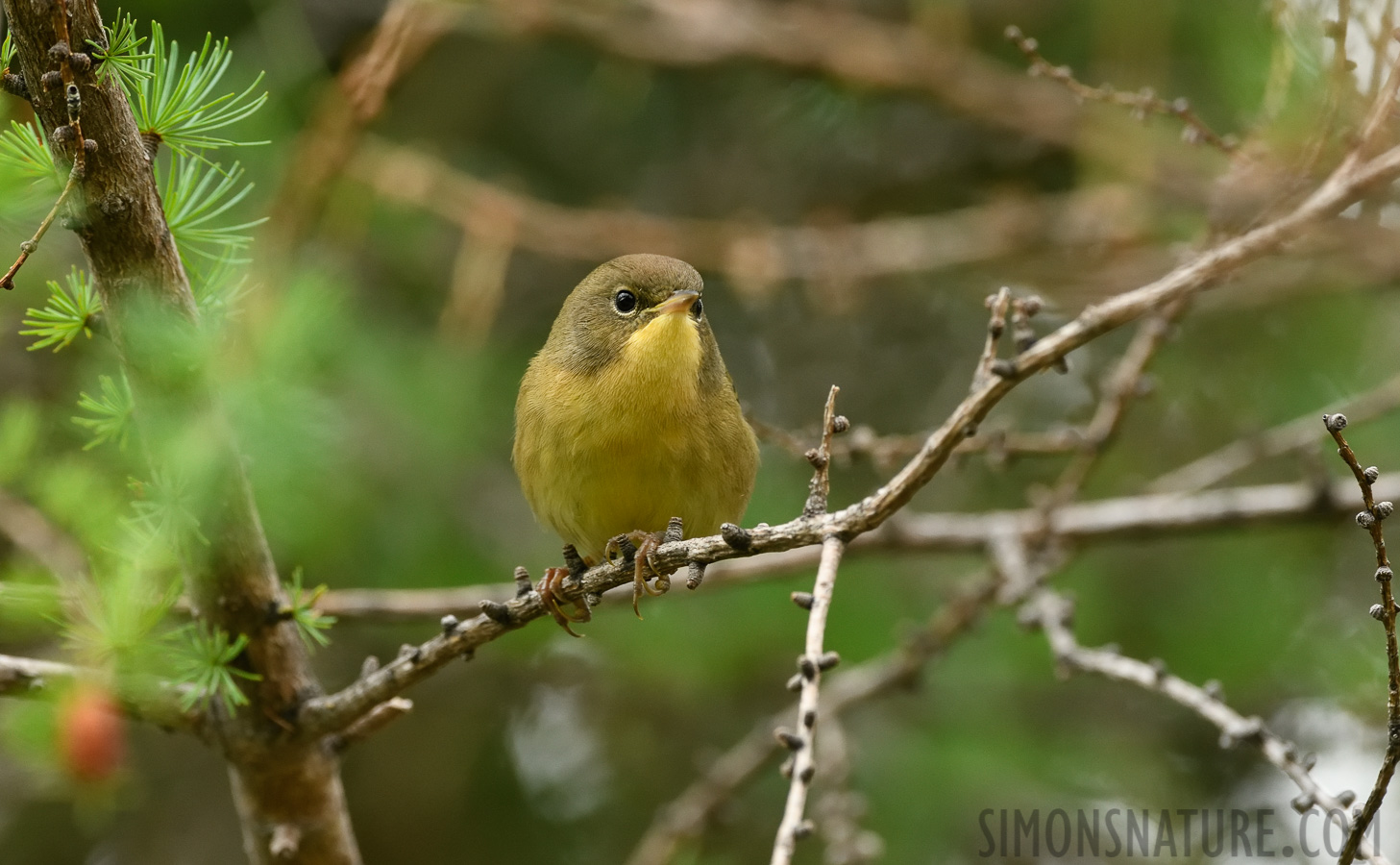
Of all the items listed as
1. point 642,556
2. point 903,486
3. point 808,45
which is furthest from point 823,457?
point 808,45

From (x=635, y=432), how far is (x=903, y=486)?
1.47m

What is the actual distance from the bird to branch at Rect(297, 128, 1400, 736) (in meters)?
0.66

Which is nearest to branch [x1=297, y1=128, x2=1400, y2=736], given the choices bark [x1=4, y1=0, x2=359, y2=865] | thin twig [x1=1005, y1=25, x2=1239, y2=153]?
bark [x1=4, y1=0, x2=359, y2=865]

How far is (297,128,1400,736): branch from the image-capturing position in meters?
2.25

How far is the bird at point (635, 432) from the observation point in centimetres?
362

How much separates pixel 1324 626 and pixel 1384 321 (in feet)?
5.00

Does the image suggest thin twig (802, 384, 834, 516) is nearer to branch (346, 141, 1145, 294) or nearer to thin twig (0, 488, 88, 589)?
thin twig (0, 488, 88, 589)

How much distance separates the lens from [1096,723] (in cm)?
611

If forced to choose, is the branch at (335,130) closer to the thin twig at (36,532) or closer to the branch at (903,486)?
the thin twig at (36,532)

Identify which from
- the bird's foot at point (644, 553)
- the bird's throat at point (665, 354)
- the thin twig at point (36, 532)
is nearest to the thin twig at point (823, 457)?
the bird's foot at point (644, 553)

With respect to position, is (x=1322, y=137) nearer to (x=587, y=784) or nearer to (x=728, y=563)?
(x=728, y=563)

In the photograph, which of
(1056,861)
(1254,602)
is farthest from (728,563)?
(1254,602)

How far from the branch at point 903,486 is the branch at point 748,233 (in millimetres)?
2779

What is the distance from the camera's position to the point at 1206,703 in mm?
2740
